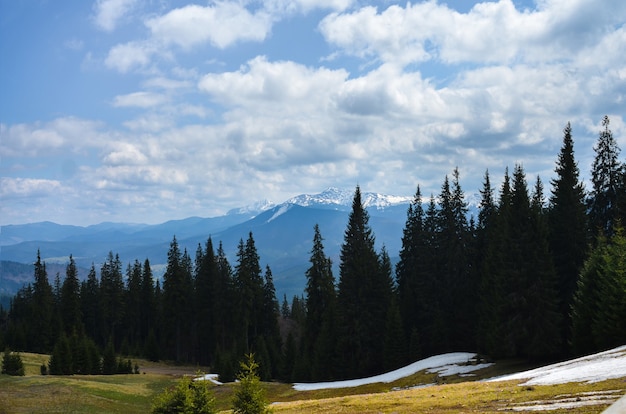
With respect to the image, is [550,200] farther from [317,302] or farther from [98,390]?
[98,390]

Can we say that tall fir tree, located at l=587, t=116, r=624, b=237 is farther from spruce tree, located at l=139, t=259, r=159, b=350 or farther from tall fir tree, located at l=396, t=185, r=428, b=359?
spruce tree, located at l=139, t=259, r=159, b=350

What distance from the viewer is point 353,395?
124ft

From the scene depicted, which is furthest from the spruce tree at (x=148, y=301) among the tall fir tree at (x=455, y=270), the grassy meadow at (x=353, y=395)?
the tall fir tree at (x=455, y=270)

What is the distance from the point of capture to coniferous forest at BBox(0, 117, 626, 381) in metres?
44.3

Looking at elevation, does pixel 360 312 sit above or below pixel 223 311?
above

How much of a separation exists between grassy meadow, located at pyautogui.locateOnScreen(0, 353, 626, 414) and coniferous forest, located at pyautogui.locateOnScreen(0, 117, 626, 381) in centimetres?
646

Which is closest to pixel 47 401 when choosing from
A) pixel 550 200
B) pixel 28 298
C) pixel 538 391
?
pixel 538 391

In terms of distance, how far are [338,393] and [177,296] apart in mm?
57317

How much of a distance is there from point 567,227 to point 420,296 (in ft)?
69.3

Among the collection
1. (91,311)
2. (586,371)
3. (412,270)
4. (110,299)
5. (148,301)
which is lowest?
(586,371)

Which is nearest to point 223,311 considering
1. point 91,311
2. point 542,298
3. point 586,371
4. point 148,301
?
point 148,301

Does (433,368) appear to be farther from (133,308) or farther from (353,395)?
(133,308)

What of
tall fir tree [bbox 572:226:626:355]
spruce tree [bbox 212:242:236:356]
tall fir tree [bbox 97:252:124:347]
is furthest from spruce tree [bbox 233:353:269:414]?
tall fir tree [bbox 97:252:124:347]

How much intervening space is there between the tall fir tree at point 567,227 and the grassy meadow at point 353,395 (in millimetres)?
9972
